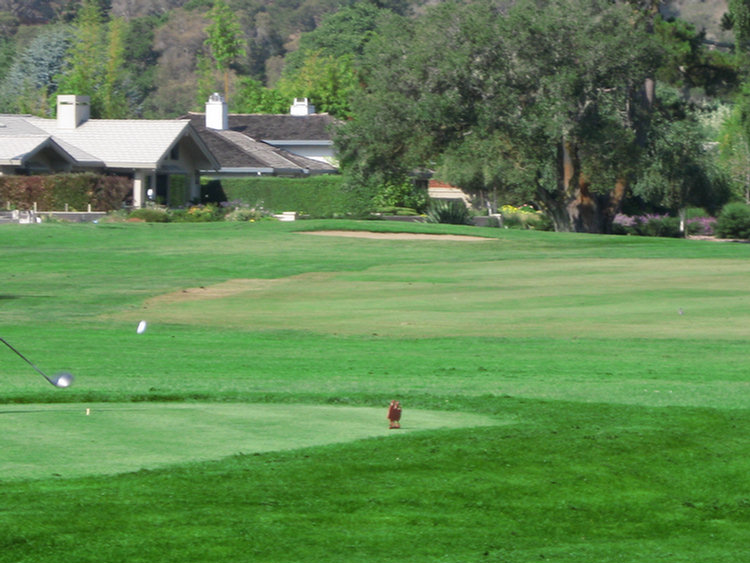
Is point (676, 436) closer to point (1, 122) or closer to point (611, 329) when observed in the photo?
point (611, 329)

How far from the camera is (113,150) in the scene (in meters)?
63.0

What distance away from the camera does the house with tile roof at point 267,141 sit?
242 ft

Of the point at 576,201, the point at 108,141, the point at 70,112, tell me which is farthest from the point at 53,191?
the point at 576,201

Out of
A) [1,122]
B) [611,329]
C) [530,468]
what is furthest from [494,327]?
[1,122]

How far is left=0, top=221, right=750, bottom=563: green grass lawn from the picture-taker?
768cm

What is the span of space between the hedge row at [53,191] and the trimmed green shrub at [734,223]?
2921cm

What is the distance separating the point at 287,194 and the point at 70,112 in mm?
11953

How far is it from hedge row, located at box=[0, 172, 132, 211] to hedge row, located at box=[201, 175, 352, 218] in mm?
10136

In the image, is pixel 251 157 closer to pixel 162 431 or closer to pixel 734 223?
pixel 734 223

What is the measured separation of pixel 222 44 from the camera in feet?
454

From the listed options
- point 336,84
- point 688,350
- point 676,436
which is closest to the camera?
point 676,436

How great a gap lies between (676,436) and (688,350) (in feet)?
27.4

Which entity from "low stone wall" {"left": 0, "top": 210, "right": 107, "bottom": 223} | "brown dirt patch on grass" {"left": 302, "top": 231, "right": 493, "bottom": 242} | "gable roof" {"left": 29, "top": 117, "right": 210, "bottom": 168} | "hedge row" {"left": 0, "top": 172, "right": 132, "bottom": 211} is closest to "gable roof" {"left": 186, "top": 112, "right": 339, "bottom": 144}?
"gable roof" {"left": 29, "top": 117, "right": 210, "bottom": 168}

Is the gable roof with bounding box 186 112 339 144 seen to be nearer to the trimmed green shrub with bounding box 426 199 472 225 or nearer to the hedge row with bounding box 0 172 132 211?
the hedge row with bounding box 0 172 132 211
